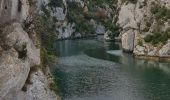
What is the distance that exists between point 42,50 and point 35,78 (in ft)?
21.3

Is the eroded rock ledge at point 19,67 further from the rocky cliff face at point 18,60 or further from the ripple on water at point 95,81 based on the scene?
the ripple on water at point 95,81

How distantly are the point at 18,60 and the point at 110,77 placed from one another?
153 ft

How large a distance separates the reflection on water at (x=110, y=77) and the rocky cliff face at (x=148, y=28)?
5.40 meters

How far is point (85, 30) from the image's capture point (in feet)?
634

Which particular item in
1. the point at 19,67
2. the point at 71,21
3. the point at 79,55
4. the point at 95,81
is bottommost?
the point at 95,81

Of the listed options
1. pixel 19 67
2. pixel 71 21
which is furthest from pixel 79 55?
pixel 19 67

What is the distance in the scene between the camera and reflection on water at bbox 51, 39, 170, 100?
71.6 metres

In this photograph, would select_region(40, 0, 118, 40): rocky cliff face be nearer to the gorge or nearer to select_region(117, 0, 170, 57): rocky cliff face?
the gorge

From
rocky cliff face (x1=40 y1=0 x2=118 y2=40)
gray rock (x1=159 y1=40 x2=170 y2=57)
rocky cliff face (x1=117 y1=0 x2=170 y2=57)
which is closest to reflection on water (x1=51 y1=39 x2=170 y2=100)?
rocky cliff face (x1=117 y1=0 x2=170 y2=57)

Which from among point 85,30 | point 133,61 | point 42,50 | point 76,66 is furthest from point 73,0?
point 42,50

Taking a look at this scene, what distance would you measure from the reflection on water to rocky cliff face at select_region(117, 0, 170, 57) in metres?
5.40

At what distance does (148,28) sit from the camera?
13188 centimetres

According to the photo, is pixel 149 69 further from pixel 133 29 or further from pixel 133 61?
pixel 133 29

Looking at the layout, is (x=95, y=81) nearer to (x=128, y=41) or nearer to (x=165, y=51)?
(x=165, y=51)
